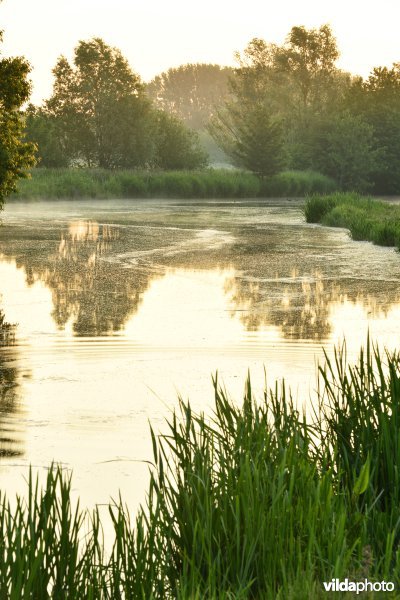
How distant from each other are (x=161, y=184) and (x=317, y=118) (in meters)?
17.2

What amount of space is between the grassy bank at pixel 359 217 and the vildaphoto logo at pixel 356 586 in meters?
19.9

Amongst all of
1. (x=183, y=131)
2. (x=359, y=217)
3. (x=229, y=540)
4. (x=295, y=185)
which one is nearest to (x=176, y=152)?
(x=183, y=131)

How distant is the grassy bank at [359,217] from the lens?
81.2ft

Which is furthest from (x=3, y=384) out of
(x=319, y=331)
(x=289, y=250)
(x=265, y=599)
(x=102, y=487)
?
(x=289, y=250)

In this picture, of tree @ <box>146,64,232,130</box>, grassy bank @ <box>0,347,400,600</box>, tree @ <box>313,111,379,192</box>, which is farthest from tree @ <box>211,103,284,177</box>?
tree @ <box>146,64,232,130</box>

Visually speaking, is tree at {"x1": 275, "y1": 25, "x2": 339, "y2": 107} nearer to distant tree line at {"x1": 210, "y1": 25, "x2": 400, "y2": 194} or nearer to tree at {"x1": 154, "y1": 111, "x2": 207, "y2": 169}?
distant tree line at {"x1": 210, "y1": 25, "x2": 400, "y2": 194}

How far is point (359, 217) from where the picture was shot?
29844mm

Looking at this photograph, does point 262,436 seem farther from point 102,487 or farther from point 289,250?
point 289,250

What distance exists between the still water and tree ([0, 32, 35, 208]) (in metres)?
1.63

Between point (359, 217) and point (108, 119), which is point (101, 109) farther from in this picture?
point (359, 217)

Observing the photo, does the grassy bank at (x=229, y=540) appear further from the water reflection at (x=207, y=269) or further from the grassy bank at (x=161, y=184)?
the grassy bank at (x=161, y=184)

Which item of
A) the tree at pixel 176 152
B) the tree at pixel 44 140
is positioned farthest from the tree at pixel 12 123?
the tree at pixel 176 152

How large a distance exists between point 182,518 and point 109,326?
338 inches

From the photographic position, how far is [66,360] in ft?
35.4
